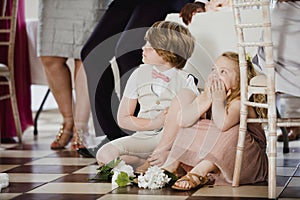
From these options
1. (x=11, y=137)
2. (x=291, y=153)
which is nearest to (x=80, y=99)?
(x=11, y=137)

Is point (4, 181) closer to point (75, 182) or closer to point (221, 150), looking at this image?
point (75, 182)

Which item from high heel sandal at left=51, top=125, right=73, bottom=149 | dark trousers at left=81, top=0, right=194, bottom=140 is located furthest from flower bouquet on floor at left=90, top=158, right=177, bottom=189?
high heel sandal at left=51, top=125, right=73, bottom=149

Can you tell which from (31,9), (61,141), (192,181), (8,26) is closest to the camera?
(192,181)

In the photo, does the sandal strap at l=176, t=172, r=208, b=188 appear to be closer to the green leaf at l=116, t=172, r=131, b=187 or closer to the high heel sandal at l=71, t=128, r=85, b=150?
the green leaf at l=116, t=172, r=131, b=187

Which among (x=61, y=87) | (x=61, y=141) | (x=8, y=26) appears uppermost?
(x=8, y=26)

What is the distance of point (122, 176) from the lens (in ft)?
9.48

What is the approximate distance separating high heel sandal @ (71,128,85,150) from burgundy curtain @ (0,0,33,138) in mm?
773

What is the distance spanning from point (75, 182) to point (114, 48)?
3.32ft

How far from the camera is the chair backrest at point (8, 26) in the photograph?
438 cm

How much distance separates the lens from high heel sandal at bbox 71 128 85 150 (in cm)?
387

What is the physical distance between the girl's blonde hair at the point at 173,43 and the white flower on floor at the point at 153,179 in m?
0.53

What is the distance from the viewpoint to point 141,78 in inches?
124

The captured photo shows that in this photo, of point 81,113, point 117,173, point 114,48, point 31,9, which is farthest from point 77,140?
point 31,9

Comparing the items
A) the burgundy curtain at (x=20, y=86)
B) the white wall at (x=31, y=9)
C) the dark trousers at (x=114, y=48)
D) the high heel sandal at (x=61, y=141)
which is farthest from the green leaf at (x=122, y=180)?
the white wall at (x=31, y=9)
